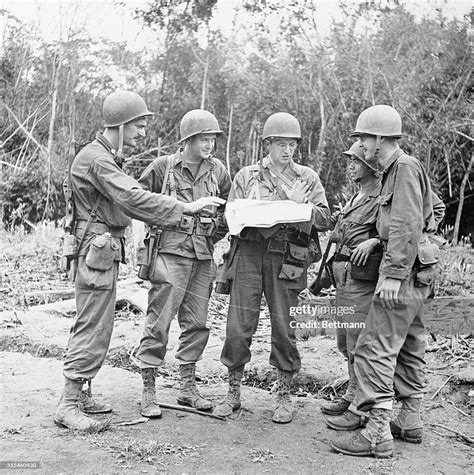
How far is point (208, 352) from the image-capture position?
6.42 m

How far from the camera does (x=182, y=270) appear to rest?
461 centimetres

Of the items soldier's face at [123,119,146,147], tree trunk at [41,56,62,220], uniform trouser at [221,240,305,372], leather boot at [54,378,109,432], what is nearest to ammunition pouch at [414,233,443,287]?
uniform trouser at [221,240,305,372]

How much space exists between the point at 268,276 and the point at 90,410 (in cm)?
166

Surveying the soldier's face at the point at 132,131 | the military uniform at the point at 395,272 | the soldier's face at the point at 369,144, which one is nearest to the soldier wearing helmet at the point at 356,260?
the soldier's face at the point at 369,144

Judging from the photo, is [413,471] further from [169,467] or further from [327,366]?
[327,366]

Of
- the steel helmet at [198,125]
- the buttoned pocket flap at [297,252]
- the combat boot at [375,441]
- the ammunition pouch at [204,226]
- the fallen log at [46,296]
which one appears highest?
the steel helmet at [198,125]

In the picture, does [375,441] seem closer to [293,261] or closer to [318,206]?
[293,261]

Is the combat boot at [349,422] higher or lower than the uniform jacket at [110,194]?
lower

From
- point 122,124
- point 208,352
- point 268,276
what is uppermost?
point 122,124

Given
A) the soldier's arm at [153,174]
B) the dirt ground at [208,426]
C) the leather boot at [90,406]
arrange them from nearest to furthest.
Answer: the dirt ground at [208,426] < the leather boot at [90,406] < the soldier's arm at [153,174]

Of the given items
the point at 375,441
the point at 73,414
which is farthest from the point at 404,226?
the point at 73,414

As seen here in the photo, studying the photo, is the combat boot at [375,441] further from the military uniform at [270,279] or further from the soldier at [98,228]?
the soldier at [98,228]

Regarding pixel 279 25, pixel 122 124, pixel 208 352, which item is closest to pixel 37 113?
pixel 279 25

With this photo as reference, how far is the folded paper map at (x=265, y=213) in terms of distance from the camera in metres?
4.32
